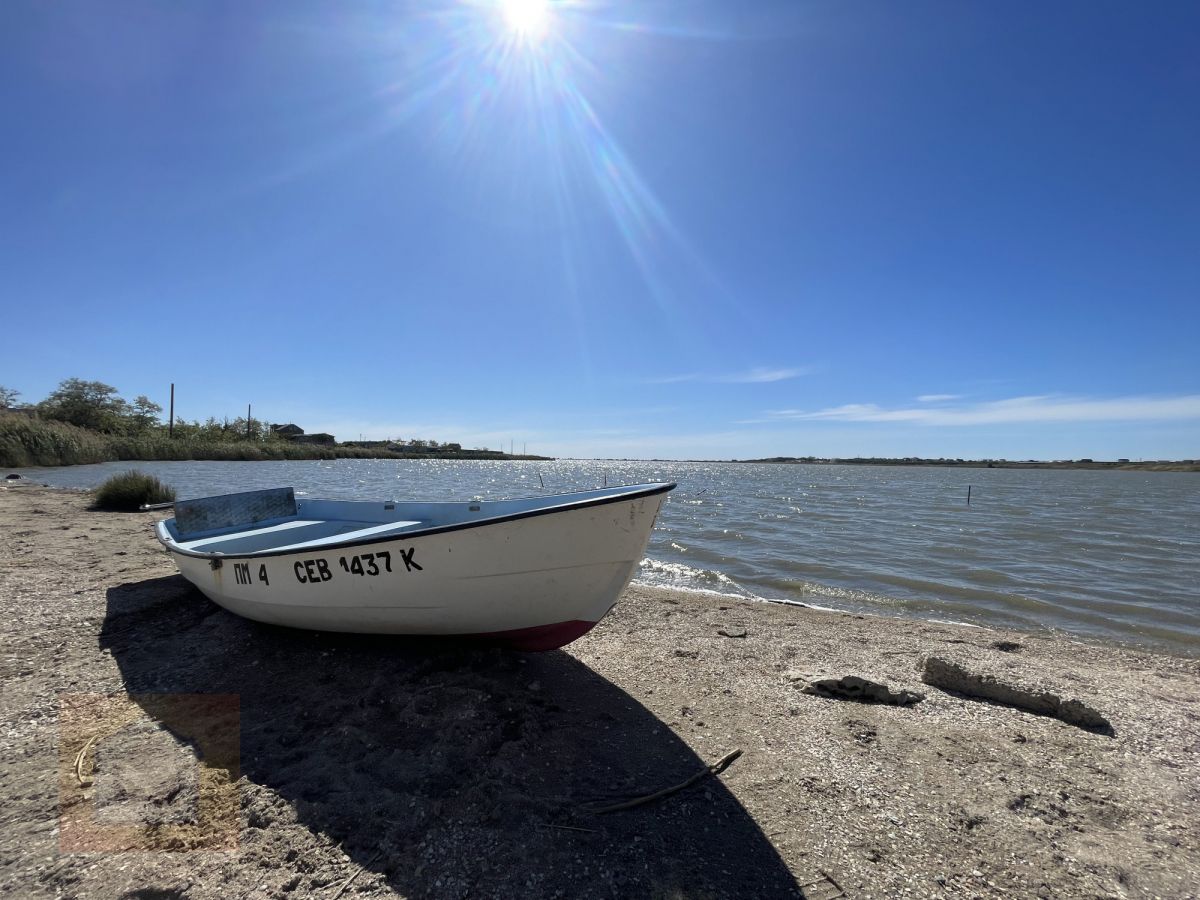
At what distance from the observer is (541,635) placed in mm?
4188

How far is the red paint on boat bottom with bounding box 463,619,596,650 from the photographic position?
4133mm

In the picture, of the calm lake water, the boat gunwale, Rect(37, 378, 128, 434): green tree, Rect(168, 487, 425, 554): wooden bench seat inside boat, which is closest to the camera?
the boat gunwale

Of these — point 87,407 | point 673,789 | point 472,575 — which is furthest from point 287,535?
point 87,407

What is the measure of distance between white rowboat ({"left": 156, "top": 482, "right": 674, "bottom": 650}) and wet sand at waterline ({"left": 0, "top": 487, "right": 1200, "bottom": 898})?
1.30 feet

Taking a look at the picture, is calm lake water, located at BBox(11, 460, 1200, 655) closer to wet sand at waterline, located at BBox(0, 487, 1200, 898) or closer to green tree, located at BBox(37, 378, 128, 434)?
wet sand at waterline, located at BBox(0, 487, 1200, 898)

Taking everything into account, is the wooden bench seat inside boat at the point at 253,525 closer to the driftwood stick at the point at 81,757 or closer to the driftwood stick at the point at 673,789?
the driftwood stick at the point at 81,757

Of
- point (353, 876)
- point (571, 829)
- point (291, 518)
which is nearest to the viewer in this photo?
point (353, 876)

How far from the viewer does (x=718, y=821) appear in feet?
8.97

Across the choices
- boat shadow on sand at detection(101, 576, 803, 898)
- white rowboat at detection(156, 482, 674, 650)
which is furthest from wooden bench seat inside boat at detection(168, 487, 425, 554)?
boat shadow on sand at detection(101, 576, 803, 898)

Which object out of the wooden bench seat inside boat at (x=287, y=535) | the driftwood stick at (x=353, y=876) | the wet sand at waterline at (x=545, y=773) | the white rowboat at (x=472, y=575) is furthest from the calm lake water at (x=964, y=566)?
the driftwood stick at (x=353, y=876)

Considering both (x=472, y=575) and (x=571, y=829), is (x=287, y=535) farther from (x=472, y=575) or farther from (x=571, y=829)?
(x=571, y=829)

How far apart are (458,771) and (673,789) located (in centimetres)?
122

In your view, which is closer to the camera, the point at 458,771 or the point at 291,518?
the point at 458,771

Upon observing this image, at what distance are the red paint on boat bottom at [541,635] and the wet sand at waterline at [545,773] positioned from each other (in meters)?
0.27
